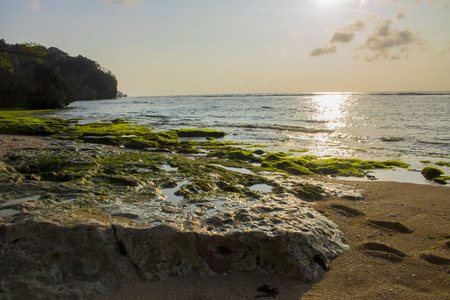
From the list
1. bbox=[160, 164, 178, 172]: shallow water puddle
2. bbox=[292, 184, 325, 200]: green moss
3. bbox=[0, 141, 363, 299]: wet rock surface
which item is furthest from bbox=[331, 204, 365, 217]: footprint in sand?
bbox=[160, 164, 178, 172]: shallow water puddle

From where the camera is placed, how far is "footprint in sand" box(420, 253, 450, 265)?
4062 millimetres

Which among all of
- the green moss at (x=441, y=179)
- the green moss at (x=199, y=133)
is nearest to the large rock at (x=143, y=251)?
the green moss at (x=441, y=179)

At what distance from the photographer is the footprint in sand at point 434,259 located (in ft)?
13.3

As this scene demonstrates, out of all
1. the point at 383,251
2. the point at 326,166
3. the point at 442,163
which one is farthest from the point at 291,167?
the point at 442,163

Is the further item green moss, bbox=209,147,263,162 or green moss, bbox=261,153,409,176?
green moss, bbox=209,147,263,162

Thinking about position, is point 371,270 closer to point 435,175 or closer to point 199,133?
point 435,175

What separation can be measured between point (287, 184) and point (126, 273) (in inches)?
193

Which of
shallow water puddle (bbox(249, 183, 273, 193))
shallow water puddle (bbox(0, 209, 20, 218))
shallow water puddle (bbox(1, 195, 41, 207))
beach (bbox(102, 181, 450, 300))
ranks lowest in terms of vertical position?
beach (bbox(102, 181, 450, 300))

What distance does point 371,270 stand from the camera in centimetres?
393

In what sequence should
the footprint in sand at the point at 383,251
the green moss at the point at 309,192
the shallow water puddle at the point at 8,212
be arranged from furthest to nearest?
the green moss at the point at 309,192
the footprint in sand at the point at 383,251
the shallow water puddle at the point at 8,212

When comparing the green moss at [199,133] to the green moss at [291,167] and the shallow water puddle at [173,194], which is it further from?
the shallow water puddle at [173,194]

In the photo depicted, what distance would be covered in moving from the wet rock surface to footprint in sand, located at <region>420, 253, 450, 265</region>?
3.45 ft

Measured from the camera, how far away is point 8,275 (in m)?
3.20

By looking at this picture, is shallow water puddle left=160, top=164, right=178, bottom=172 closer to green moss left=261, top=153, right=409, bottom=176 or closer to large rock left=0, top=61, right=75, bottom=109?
green moss left=261, top=153, right=409, bottom=176
